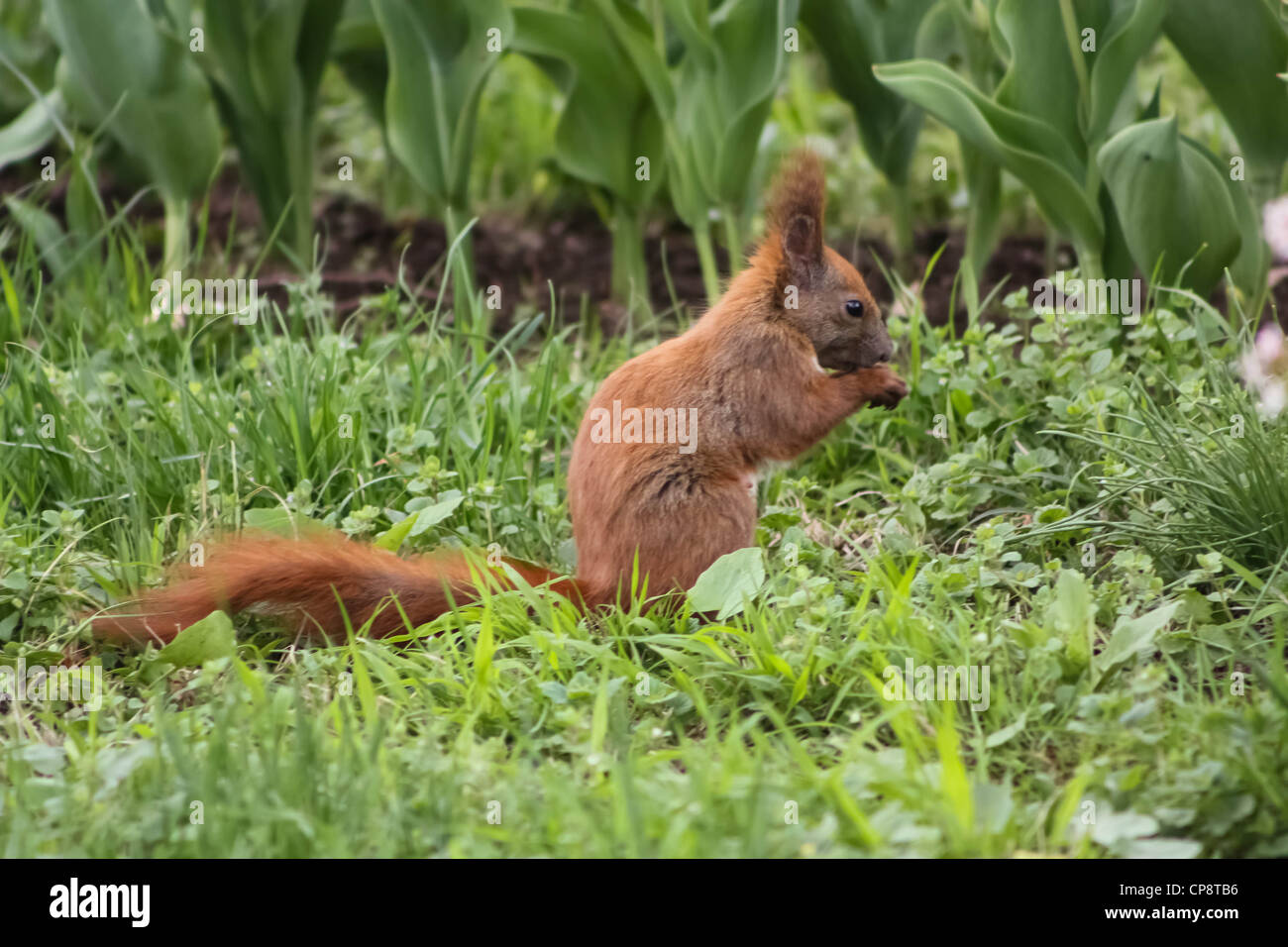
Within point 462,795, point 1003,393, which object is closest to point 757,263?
point 1003,393

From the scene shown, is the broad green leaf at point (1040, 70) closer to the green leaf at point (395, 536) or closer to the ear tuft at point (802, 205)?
the ear tuft at point (802, 205)

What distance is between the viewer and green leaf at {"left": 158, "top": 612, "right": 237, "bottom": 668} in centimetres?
236

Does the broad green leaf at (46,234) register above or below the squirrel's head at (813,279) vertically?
above

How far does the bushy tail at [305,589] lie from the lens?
2422mm

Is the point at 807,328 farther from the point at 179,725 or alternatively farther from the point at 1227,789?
the point at 179,725

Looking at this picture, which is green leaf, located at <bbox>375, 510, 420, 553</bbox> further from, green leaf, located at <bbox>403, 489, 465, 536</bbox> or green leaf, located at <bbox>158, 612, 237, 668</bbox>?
green leaf, located at <bbox>158, 612, 237, 668</bbox>

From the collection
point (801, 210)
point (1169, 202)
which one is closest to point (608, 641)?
point (801, 210)

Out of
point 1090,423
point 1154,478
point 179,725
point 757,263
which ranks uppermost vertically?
point 757,263

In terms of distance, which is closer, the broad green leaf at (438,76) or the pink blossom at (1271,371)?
the pink blossom at (1271,371)

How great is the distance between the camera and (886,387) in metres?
2.85

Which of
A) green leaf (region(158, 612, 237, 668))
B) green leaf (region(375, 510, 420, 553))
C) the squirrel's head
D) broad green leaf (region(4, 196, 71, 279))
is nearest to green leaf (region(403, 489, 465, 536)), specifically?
green leaf (region(375, 510, 420, 553))

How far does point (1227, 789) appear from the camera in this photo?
5.82ft

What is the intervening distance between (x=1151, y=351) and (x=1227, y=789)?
158cm

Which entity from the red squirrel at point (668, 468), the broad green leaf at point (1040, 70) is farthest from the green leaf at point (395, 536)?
the broad green leaf at point (1040, 70)
